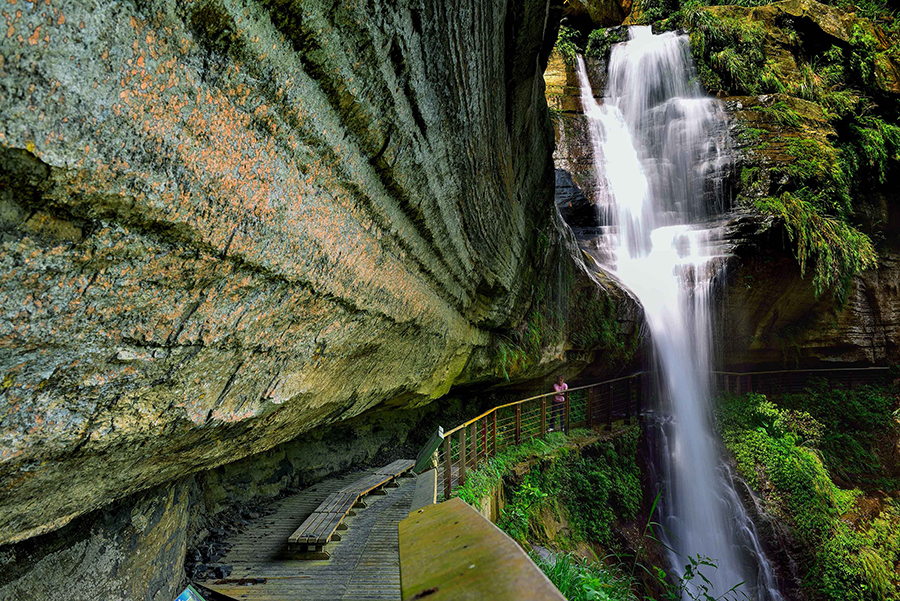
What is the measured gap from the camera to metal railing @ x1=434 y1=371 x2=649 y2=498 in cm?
809

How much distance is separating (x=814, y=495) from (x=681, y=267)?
578 cm

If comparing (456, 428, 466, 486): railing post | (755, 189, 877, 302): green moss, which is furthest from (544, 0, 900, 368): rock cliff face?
(456, 428, 466, 486): railing post

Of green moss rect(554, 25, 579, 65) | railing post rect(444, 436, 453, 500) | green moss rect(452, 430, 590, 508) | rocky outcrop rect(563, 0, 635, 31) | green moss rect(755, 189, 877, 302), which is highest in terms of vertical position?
rocky outcrop rect(563, 0, 635, 31)

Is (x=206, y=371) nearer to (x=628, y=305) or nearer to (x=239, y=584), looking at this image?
(x=239, y=584)

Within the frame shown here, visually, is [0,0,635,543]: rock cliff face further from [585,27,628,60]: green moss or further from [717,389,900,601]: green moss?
[585,27,628,60]: green moss

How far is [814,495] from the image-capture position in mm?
9883

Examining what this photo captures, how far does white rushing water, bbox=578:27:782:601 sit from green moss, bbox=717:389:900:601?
695 millimetres

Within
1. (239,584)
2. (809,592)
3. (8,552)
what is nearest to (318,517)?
(239,584)

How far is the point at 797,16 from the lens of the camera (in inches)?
565

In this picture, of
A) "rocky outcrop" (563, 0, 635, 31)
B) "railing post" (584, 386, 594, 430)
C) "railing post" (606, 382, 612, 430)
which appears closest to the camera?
"railing post" (584, 386, 594, 430)

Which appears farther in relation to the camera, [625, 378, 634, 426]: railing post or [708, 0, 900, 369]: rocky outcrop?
[625, 378, 634, 426]: railing post

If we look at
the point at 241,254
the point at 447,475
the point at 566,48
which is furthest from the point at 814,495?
the point at 566,48

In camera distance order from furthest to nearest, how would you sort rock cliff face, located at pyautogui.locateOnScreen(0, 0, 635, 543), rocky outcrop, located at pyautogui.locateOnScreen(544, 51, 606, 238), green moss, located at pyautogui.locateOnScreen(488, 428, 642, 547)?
rocky outcrop, located at pyautogui.locateOnScreen(544, 51, 606, 238)
green moss, located at pyautogui.locateOnScreen(488, 428, 642, 547)
rock cliff face, located at pyautogui.locateOnScreen(0, 0, 635, 543)

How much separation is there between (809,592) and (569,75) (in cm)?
1546
